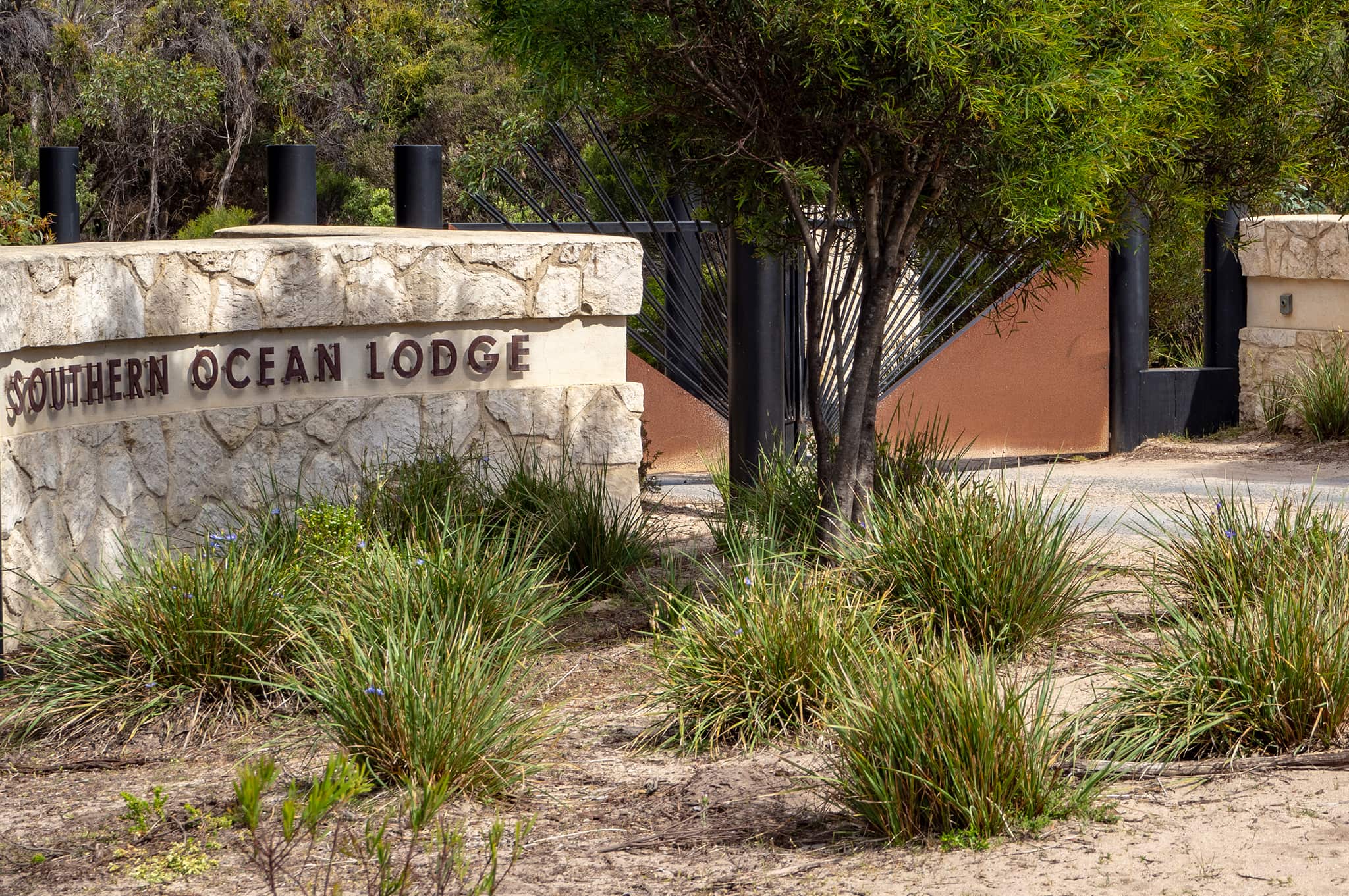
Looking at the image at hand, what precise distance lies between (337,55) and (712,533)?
71.8 ft

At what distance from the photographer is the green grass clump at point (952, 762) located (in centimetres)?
378

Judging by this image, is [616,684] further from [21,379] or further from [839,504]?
[21,379]

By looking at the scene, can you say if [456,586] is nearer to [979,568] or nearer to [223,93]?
[979,568]

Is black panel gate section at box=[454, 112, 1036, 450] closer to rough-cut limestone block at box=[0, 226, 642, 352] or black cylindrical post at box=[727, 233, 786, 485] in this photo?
black cylindrical post at box=[727, 233, 786, 485]

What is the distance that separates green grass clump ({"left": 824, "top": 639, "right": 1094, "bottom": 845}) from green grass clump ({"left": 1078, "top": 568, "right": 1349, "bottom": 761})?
45 cm

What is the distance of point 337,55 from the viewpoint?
89.9ft

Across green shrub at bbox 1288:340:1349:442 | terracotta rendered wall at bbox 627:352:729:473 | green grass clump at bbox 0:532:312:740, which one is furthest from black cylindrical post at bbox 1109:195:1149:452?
green grass clump at bbox 0:532:312:740

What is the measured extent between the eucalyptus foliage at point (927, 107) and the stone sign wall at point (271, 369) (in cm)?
120

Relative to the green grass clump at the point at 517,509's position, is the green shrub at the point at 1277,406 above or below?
above

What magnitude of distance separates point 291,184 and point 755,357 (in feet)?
10.7

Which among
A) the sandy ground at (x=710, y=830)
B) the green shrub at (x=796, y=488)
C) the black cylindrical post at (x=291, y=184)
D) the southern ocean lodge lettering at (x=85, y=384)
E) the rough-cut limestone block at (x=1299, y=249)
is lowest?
the sandy ground at (x=710, y=830)

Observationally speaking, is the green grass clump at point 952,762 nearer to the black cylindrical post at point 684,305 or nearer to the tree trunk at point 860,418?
the tree trunk at point 860,418

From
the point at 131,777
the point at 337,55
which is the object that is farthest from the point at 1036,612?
the point at 337,55

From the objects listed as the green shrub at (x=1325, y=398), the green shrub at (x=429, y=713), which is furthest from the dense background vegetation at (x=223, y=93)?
the green shrub at (x=429, y=713)
